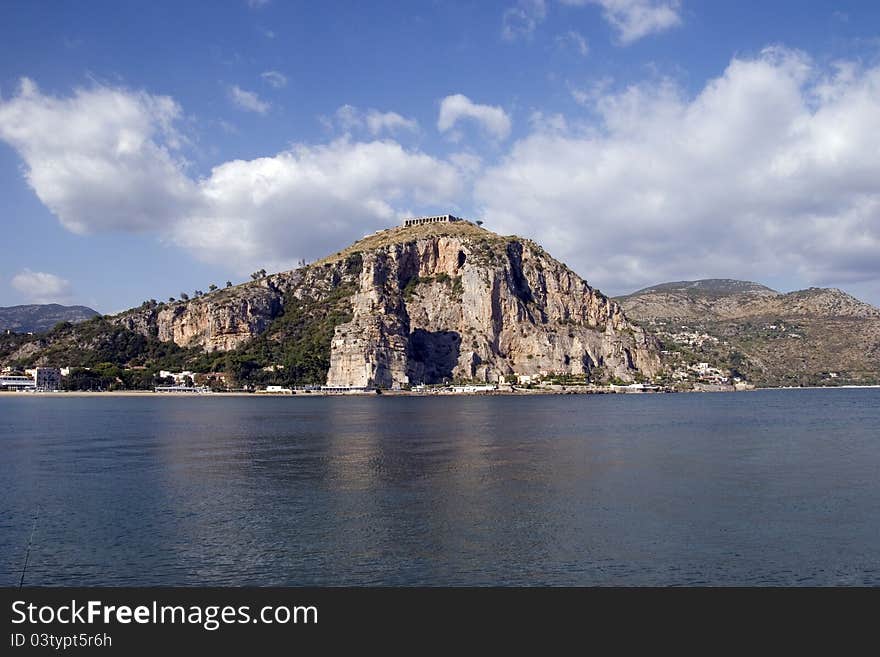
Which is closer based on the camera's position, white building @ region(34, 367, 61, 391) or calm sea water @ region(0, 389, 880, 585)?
calm sea water @ region(0, 389, 880, 585)

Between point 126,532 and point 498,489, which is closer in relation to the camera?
point 126,532

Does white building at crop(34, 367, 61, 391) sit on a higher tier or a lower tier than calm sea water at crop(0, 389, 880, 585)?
higher

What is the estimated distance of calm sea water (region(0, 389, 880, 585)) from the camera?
24.8m

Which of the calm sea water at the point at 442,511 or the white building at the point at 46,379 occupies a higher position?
the white building at the point at 46,379

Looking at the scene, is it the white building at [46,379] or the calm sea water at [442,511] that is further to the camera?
the white building at [46,379]

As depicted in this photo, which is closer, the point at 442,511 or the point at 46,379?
the point at 442,511

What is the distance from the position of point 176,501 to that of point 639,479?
81.4 feet

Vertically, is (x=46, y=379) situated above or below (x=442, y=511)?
above

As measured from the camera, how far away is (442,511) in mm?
33781

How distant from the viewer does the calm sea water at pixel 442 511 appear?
2481cm

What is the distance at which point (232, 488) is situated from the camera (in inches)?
1567
